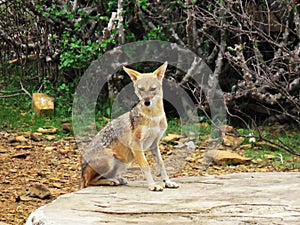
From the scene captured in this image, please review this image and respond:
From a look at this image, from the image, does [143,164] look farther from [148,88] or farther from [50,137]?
[50,137]

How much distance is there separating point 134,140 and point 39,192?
1760mm

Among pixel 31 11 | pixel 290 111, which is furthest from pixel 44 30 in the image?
pixel 290 111

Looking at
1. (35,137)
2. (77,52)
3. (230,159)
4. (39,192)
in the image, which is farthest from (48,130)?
(230,159)

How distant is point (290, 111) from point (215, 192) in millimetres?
4319

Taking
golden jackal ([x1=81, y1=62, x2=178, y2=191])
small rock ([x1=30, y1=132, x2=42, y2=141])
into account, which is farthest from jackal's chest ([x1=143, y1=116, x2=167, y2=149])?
small rock ([x1=30, y1=132, x2=42, y2=141])

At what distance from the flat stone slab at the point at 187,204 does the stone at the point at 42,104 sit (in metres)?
3.86

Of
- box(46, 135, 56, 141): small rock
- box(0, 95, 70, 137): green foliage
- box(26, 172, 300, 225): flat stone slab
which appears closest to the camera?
box(26, 172, 300, 225): flat stone slab

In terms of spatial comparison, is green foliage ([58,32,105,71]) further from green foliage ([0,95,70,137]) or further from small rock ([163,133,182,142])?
small rock ([163,133,182,142])

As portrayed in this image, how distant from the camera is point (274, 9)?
29.5ft

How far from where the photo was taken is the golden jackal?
4.65 m

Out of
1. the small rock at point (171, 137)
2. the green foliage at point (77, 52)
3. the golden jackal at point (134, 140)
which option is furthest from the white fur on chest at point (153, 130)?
the green foliage at point (77, 52)

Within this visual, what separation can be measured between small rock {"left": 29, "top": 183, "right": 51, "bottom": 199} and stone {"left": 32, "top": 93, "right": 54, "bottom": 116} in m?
2.71

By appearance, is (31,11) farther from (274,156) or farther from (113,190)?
(113,190)

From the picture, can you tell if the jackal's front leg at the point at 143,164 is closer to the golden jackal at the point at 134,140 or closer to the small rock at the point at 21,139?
the golden jackal at the point at 134,140
